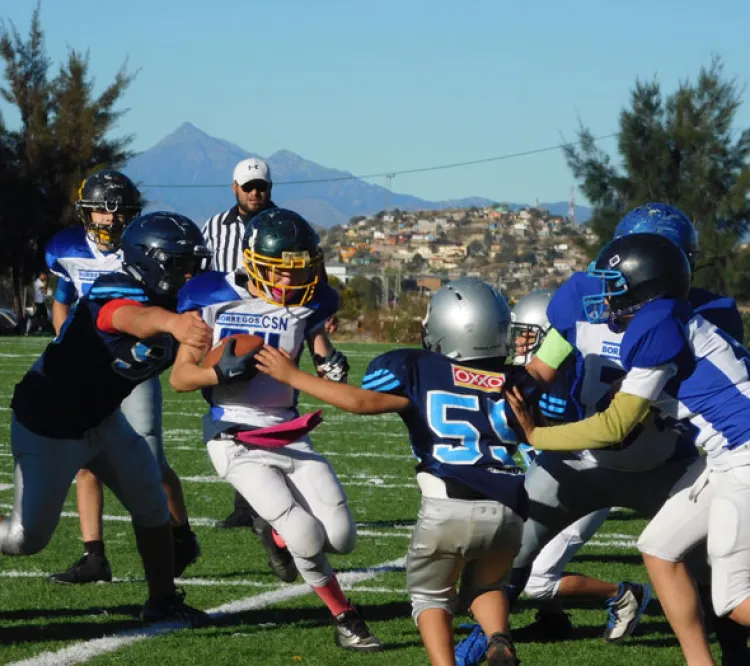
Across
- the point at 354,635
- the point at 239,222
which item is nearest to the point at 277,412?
the point at 354,635

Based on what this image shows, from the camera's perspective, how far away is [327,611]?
5402 mm

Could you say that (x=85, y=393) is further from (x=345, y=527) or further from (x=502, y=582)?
(x=502, y=582)

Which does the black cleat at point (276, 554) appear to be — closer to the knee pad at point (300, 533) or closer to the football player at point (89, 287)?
the knee pad at point (300, 533)

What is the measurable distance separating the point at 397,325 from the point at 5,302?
12.8 metres

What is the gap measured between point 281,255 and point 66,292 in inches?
63.1

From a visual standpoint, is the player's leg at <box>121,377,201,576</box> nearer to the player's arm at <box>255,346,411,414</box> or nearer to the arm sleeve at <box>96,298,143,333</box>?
the arm sleeve at <box>96,298,143,333</box>

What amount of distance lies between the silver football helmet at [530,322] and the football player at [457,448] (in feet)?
4.81

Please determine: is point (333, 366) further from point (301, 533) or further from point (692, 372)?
point (692, 372)

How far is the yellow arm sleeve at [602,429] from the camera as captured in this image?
4.05m

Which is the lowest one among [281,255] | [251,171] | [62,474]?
[62,474]

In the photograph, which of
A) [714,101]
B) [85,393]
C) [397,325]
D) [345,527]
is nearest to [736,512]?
[345,527]

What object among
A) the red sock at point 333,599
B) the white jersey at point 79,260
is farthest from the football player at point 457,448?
the white jersey at point 79,260

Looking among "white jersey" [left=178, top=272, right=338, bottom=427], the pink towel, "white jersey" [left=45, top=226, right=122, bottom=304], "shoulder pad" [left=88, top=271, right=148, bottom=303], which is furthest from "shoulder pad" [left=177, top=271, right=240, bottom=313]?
"white jersey" [left=45, top=226, right=122, bottom=304]

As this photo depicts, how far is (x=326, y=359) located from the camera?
5188 millimetres
